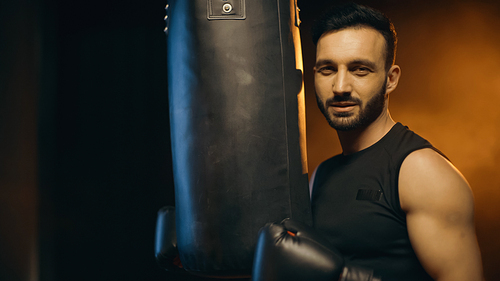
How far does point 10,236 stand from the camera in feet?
7.59

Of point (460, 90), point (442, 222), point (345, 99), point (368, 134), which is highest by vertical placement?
point (460, 90)

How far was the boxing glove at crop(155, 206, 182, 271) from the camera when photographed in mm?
1393

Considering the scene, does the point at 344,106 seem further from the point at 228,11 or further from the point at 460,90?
the point at 460,90

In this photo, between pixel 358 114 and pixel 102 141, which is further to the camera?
pixel 102 141

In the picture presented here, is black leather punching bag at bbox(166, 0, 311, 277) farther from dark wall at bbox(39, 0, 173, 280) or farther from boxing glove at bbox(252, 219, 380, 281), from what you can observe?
dark wall at bbox(39, 0, 173, 280)

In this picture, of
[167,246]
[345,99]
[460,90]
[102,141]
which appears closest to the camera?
[345,99]

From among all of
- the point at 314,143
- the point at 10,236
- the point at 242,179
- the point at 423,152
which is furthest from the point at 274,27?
the point at 10,236

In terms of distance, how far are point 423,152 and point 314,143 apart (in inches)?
75.4

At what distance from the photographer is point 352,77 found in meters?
1.14

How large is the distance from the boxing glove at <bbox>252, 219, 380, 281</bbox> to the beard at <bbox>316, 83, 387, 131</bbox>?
0.40 meters

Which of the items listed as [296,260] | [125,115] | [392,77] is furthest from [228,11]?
[125,115]

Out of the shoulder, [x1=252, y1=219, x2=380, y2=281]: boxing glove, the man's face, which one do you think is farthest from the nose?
[x1=252, y1=219, x2=380, y2=281]: boxing glove

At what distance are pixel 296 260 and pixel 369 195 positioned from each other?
33cm

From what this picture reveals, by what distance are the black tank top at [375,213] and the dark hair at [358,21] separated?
267mm
